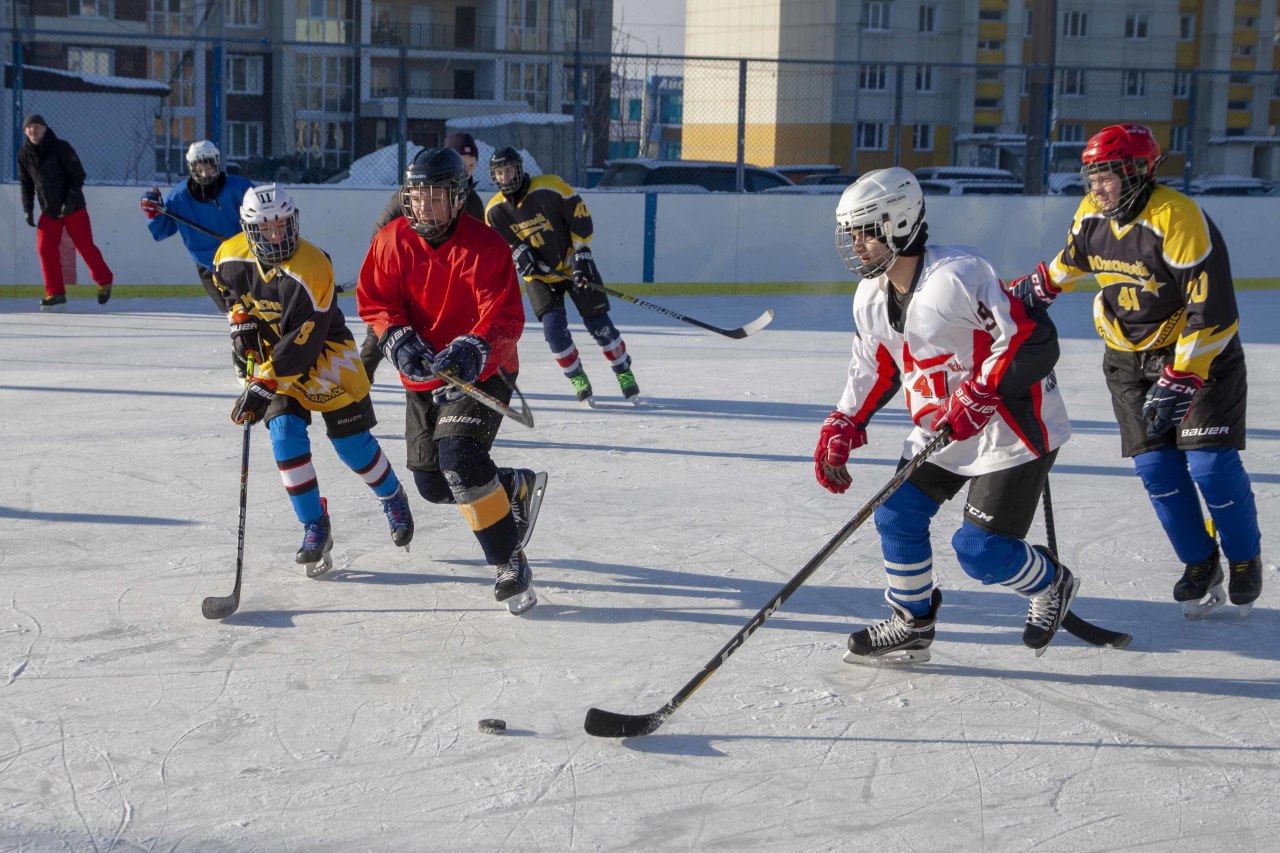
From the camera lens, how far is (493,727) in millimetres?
2699

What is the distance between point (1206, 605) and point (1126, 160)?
1.14 metres

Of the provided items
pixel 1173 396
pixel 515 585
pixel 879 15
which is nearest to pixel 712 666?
pixel 515 585

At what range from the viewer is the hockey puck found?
2.70 m

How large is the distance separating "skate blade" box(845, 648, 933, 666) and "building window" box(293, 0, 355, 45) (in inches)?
920

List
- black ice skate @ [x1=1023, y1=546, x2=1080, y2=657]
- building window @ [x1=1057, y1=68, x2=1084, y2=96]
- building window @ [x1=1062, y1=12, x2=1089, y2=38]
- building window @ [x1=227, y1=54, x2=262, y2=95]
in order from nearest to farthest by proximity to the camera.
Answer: black ice skate @ [x1=1023, y1=546, x2=1080, y2=657] → building window @ [x1=227, y1=54, x2=262, y2=95] → building window @ [x1=1057, y1=68, x2=1084, y2=96] → building window @ [x1=1062, y1=12, x2=1089, y2=38]

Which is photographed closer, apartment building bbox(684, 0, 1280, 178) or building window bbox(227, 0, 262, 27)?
apartment building bbox(684, 0, 1280, 178)

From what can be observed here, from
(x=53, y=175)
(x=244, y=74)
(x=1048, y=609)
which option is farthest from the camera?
(x=244, y=74)

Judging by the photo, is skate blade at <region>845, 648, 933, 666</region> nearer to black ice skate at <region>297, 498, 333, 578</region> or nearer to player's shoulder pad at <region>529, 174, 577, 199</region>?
black ice skate at <region>297, 498, 333, 578</region>

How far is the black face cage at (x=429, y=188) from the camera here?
10.8 feet

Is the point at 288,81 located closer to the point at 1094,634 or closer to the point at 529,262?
the point at 529,262

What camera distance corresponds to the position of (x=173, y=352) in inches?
300

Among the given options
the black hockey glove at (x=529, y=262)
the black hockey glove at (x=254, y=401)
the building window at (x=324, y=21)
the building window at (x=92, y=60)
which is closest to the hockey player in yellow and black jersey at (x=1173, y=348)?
the black hockey glove at (x=254, y=401)

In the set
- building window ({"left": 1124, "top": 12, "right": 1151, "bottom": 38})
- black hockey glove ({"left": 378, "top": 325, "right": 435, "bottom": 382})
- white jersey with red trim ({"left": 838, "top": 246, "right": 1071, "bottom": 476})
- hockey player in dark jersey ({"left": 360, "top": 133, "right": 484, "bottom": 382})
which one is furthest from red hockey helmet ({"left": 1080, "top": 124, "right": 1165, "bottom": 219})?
building window ({"left": 1124, "top": 12, "right": 1151, "bottom": 38})

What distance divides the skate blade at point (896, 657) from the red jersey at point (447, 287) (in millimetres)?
1142
